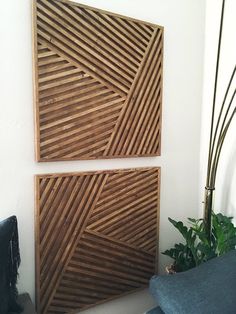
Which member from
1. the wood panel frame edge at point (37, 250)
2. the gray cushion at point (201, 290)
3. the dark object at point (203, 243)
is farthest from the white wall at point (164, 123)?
the gray cushion at point (201, 290)

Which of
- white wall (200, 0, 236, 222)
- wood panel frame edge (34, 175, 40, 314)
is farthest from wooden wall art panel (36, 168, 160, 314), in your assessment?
white wall (200, 0, 236, 222)

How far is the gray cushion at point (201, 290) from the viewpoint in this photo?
A: 994 mm

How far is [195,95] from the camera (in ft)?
5.91

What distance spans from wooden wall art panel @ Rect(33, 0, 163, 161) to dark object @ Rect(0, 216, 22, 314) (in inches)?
15.0

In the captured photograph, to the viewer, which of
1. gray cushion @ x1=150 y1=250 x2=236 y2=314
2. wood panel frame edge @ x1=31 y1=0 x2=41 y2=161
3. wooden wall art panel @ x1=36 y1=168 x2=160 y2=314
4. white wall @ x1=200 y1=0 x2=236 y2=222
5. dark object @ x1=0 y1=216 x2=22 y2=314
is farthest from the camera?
white wall @ x1=200 y1=0 x2=236 y2=222

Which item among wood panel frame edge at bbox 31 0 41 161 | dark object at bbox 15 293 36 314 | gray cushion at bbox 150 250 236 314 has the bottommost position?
dark object at bbox 15 293 36 314

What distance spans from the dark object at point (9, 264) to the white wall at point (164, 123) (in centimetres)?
12

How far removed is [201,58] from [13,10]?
126cm

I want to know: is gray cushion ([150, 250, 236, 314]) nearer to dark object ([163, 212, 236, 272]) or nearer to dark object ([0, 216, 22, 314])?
dark object ([163, 212, 236, 272])

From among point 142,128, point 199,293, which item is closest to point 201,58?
point 142,128

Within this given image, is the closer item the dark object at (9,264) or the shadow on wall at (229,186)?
the dark object at (9,264)

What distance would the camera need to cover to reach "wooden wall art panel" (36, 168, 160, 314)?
138cm

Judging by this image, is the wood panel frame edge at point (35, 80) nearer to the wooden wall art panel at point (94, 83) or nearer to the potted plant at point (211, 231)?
the wooden wall art panel at point (94, 83)

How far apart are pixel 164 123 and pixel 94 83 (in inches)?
22.1
